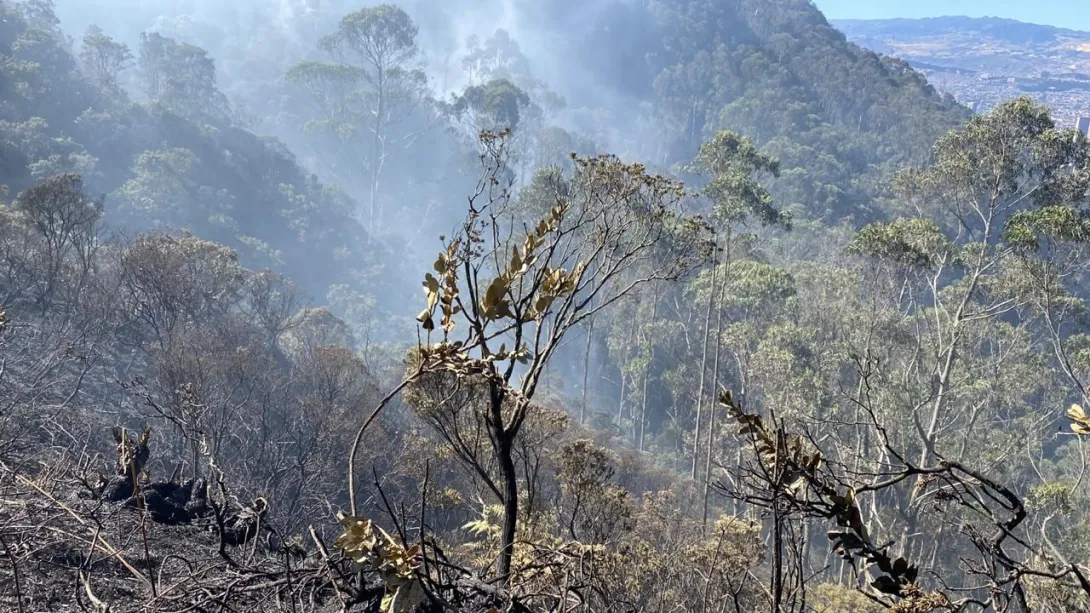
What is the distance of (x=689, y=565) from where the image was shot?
658 cm

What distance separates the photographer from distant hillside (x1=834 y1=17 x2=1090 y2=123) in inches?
3290

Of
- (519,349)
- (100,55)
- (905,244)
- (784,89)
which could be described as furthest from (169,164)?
(784,89)

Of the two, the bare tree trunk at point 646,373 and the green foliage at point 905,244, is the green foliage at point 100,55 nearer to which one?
the bare tree trunk at point 646,373

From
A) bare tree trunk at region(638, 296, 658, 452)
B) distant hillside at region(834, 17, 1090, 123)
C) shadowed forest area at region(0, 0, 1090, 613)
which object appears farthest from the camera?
distant hillside at region(834, 17, 1090, 123)

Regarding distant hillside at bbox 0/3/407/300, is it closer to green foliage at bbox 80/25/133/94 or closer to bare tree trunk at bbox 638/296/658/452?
green foliage at bbox 80/25/133/94

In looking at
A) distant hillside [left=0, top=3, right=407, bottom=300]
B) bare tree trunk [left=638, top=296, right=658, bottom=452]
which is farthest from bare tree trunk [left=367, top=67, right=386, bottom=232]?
bare tree trunk [left=638, top=296, right=658, bottom=452]

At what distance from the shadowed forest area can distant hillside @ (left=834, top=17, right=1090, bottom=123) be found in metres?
35.1

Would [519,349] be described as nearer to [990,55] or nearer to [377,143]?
[377,143]

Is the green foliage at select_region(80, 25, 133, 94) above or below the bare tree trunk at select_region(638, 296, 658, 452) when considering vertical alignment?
above

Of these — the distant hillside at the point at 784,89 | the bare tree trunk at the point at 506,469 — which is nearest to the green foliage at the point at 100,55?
the distant hillside at the point at 784,89

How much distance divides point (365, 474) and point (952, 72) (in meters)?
107

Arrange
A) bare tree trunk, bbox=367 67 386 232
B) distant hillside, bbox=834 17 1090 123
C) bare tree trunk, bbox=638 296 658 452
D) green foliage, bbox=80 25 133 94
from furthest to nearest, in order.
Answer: distant hillside, bbox=834 17 1090 123 → bare tree trunk, bbox=367 67 386 232 → green foliage, bbox=80 25 133 94 → bare tree trunk, bbox=638 296 658 452

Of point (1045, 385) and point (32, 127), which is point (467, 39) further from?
point (1045, 385)

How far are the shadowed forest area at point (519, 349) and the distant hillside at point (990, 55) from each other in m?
35.1
